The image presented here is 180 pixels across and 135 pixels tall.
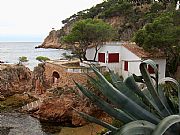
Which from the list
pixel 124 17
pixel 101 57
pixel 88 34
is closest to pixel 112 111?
pixel 88 34

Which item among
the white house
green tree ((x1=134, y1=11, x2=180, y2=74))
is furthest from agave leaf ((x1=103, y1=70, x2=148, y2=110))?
the white house

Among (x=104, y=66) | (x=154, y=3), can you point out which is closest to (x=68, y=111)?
(x=104, y=66)

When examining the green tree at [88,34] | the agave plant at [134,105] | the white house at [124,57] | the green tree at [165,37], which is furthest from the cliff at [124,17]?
the agave plant at [134,105]

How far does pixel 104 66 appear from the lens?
79.2 ft

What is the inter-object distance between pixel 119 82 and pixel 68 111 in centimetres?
1777

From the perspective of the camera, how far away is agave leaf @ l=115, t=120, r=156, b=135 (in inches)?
125

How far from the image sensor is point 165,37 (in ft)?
70.5

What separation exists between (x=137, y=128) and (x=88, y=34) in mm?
22722

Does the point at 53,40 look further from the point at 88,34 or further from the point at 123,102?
the point at 123,102

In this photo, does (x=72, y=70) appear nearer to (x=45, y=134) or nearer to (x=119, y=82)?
(x=45, y=134)

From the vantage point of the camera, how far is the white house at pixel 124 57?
23.4 m

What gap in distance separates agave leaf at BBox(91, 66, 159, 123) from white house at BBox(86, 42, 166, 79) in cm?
1912

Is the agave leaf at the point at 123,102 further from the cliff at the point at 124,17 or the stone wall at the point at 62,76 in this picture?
the cliff at the point at 124,17

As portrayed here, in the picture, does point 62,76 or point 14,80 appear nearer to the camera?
point 62,76
